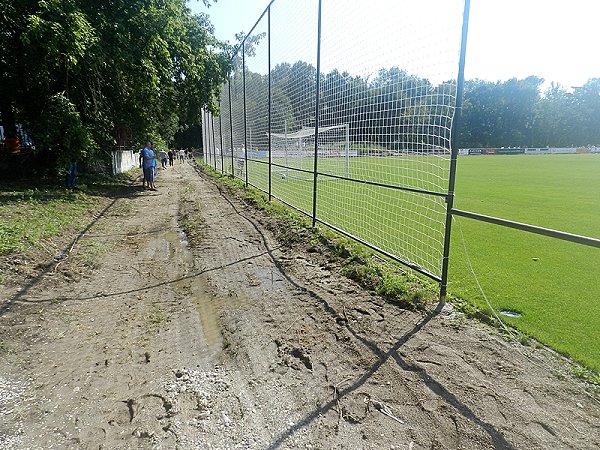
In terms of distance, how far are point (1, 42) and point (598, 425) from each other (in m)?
14.7

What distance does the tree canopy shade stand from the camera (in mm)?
8633

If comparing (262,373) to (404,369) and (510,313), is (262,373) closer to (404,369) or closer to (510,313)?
(404,369)

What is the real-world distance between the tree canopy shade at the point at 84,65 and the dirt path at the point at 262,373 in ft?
22.3

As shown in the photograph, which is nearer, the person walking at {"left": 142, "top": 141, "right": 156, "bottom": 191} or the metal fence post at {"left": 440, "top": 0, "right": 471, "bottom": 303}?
the metal fence post at {"left": 440, "top": 0, "right": 471, "bottom": 303}

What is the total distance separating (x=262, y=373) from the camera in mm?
2842

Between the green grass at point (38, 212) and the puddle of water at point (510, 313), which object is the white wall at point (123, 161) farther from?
the puddle of water at point (510, 313)

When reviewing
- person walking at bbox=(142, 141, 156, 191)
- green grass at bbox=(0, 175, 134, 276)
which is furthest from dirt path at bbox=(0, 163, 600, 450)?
person walking at bbox=(142, 141, 156, 191)

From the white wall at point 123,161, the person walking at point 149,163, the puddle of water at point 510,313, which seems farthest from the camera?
the white wall at point 123,161

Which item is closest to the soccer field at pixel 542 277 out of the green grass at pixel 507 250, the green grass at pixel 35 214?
the green grass at pixel 507 250

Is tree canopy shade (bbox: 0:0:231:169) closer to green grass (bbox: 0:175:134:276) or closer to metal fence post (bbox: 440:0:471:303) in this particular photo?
green grass (bbox: 0:175:134:276)

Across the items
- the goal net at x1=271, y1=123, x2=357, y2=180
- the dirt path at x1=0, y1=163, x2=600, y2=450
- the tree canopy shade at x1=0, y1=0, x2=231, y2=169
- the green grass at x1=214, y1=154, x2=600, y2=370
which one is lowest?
the dirt path at x1=0, y1=163, x2=600, y2=450

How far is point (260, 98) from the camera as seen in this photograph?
11.6 metres

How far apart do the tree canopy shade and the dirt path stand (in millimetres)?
6784

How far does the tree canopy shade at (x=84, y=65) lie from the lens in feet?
28.3
